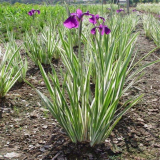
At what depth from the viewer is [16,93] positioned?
1.64 metres

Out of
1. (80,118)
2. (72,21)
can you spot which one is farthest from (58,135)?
(72,21)

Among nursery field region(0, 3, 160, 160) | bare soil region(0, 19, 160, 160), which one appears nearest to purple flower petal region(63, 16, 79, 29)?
nursery field region(0, 3, 160, 160)

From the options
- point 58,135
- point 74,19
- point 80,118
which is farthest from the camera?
point 58,135

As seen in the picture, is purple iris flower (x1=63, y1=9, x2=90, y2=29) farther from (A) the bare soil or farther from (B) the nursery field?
(A) the bare soil

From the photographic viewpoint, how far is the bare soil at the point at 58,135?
105 centimetres

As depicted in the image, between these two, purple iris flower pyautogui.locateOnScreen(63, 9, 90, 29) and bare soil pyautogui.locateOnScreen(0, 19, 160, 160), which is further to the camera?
bare soil pyautogui.locateOnScreen(0, 19, 160, 160)

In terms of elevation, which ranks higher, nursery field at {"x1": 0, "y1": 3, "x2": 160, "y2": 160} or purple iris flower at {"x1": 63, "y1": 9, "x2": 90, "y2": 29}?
purple iris flower at {"x1": 63, "y1": 9, "x2": 90, "y2": 29}

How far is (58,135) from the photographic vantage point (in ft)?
3.92

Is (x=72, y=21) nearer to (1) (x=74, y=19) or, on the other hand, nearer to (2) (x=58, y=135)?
(1) (x=74, y=19)

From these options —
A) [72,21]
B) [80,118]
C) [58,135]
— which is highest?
[72,21]

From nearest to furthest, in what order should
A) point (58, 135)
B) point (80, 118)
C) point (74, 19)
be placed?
1. point (74, 19)
2. point (80, 118)
3. point (58, 135)

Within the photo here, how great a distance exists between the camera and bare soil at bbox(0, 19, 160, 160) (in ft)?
3.44

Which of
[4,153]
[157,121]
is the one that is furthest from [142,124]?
[4,153]

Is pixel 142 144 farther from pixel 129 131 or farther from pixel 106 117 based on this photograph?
pixel 106 117
